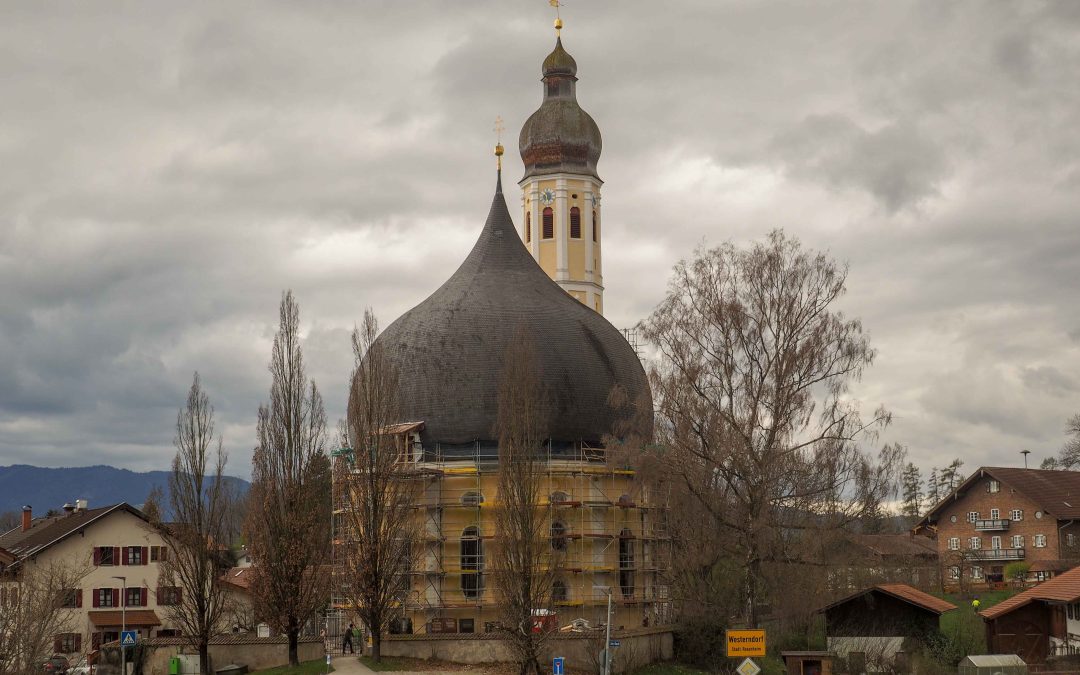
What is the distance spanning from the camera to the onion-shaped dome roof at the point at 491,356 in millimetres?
52312

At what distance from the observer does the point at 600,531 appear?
5253 centimetres

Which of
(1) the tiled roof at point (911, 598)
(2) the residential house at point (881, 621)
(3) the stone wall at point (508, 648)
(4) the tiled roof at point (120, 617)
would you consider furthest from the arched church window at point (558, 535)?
(4) the tiled roof at point (120, 617)

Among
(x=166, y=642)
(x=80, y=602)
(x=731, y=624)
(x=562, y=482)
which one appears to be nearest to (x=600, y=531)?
(x=562, y=482)

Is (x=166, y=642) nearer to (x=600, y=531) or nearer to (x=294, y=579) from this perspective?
(x=294, y=579)

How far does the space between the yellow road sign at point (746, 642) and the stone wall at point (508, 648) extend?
919 cm

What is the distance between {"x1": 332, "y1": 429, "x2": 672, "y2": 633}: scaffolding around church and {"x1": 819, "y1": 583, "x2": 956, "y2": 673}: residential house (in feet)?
21.5

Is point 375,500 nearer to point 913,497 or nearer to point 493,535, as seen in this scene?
point 493,535

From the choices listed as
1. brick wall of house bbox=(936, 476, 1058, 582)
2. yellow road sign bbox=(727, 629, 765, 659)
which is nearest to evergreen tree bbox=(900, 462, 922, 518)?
brick wall of house bbox=(936, 476, 1058, 582)

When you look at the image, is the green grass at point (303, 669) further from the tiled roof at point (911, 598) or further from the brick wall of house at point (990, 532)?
the brick wall of house at point (990, 532)

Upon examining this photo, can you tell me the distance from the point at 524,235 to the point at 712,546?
1325 inches

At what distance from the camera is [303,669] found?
4284 cm

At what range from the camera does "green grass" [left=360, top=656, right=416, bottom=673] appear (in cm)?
4181

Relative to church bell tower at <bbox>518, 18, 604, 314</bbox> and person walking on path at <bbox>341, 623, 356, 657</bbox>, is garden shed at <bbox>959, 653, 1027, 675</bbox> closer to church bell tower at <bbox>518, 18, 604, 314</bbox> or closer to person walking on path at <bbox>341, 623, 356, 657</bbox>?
person walking on path at <bbox>341, 623, 356, 657</bbox>

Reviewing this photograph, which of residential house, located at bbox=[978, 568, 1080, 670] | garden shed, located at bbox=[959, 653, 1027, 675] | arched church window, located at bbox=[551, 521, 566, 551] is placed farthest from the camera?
arched church window, located at bbox=[551, 521, 566, 551]
